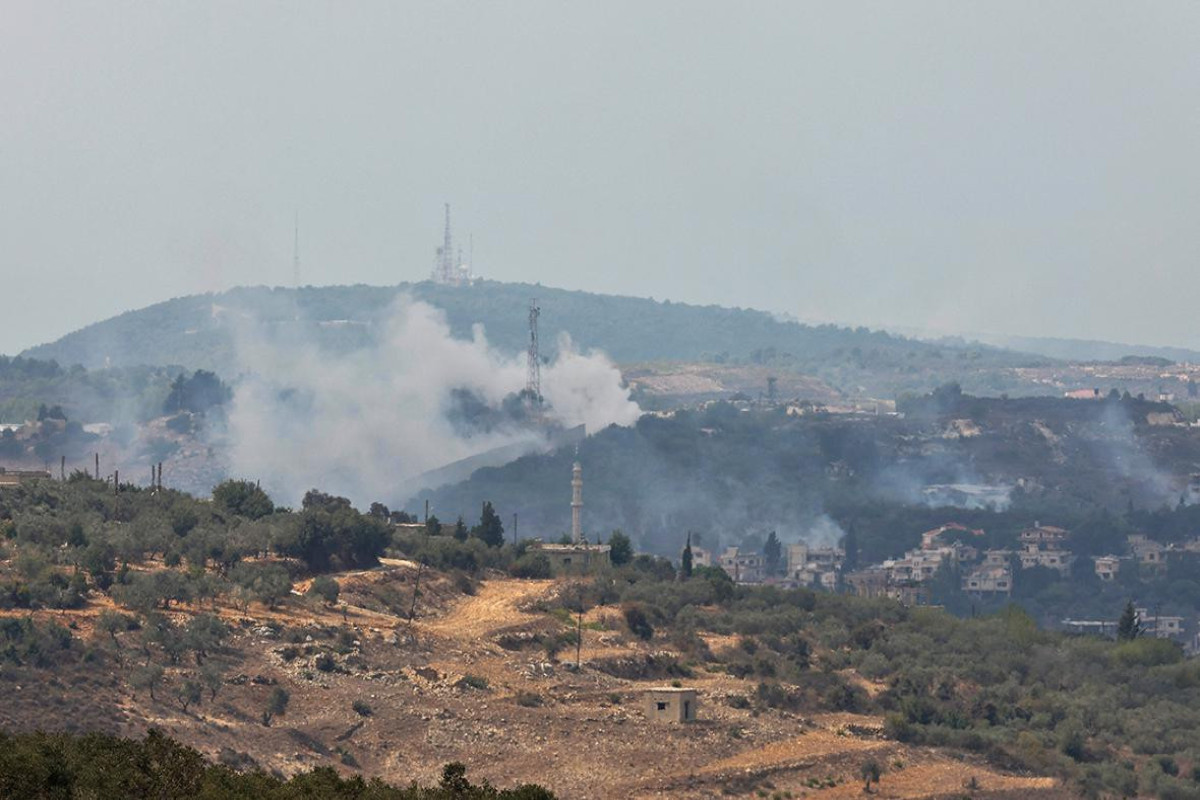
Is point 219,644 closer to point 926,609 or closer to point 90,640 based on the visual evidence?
point 90,640

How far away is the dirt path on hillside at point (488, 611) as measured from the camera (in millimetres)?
114625

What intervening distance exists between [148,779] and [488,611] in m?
48.7

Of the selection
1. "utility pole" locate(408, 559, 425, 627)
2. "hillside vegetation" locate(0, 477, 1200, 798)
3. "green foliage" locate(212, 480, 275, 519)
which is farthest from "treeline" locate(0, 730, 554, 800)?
"green foliage" locate(212, 480, 275, 519)

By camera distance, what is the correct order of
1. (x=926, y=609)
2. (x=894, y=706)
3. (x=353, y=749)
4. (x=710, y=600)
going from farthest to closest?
1. (x=926, y=609)
2. (x=710, y=600)
3. (x=894, y=706)
4. (x=353, y=749)

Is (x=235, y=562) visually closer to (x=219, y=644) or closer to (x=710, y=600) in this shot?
(x=219, y=644)

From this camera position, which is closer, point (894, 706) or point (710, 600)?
point (894, 706)

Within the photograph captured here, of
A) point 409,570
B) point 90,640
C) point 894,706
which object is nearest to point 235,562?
point 409,570

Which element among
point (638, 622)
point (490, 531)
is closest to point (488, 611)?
point (638, 622)

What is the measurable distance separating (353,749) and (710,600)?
39651 mm

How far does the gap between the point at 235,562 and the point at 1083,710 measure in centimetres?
3473

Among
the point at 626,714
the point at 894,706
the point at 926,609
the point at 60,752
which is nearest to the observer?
the point at 60,752

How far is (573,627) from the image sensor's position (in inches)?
4678

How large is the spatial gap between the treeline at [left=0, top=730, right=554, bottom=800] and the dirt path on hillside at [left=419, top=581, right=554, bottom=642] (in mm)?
35951

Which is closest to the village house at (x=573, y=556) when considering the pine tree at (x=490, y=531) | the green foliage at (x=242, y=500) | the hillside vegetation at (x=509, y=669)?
the pine tree at (x=490, y=531)
